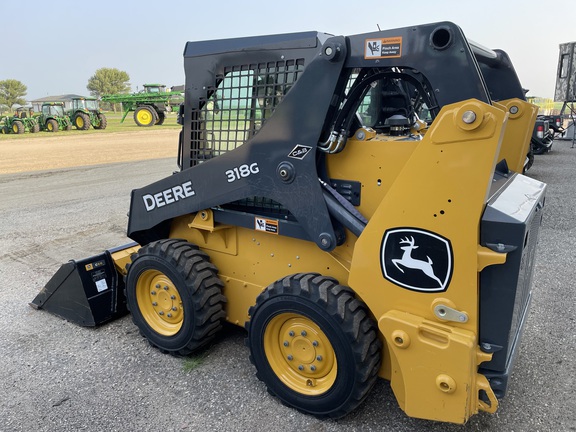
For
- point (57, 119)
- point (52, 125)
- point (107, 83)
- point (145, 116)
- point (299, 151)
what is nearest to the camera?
point (299, 151)

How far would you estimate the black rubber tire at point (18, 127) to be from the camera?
27719mm

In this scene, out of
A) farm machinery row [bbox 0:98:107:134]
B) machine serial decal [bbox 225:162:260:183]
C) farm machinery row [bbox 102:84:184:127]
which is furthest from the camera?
farm machinery row [bbox 102:84:184:127]

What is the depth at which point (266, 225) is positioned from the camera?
300 cm

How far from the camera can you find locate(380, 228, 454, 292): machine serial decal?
2.18m

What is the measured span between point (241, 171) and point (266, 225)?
0.40 meters

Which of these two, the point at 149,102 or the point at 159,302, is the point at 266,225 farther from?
the point at 149,102

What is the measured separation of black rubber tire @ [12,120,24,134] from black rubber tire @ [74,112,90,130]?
3.59m

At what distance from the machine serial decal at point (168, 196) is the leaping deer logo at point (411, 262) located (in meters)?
1.54

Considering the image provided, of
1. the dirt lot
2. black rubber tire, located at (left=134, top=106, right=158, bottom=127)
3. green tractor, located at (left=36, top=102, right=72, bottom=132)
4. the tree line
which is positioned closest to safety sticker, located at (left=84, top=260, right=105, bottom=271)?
the dirt lot

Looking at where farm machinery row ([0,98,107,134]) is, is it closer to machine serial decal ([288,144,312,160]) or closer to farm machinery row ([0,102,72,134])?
farm machinery row ([0,102,72,134])

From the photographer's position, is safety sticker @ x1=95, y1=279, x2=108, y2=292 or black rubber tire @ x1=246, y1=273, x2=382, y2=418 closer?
black rubber tire @ x1=246, y1=273, x2=382, y2=418

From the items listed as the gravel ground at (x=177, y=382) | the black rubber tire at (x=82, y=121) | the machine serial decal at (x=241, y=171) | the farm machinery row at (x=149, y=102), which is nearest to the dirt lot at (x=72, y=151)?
the black rubber tire at (x=82, y=121)

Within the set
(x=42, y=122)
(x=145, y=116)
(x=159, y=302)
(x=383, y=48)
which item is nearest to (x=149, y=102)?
(x=145, y=116)

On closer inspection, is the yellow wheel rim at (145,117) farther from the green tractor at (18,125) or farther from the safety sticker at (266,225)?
the safety sticker at (266,225)
